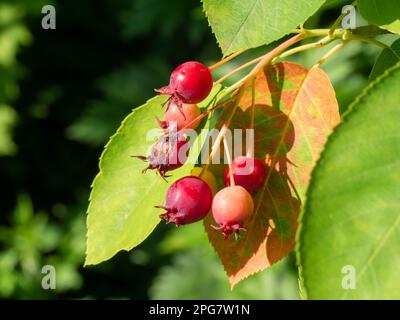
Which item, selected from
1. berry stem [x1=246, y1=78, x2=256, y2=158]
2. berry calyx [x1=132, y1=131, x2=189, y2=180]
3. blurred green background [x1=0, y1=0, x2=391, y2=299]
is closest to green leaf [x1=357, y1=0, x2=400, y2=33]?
berry stem [x1=246, y1=78, x2=256, y2=158]

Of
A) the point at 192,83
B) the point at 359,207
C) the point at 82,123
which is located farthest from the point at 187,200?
the point at 82,123

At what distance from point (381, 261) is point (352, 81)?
2.68 meters

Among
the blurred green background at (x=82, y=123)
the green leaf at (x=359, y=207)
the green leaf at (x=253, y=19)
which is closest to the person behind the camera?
the green leaf at (x=359, y=207)

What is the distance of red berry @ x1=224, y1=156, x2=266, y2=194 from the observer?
107 centimetres

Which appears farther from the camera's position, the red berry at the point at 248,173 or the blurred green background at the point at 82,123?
the blurred green background at the point at 82,123

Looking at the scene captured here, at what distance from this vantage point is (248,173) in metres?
1.07

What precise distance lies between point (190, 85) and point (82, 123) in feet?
10.6

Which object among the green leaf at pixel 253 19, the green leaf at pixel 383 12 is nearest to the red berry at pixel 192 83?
the green leaf at pixel 253 19

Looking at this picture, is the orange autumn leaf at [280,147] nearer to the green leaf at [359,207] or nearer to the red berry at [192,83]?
the red berry at [192,83]

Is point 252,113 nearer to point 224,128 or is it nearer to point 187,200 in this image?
point 224,128

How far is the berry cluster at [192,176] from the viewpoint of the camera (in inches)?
40.7

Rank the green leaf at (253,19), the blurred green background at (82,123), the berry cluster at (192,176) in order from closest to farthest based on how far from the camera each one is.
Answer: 1. the green leaf at (253,19)
2. the berry cluster at (192,176)
3. the blurred green background at (82,123)

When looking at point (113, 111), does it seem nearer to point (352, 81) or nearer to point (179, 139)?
point (352, 81)

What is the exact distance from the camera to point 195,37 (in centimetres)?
409
